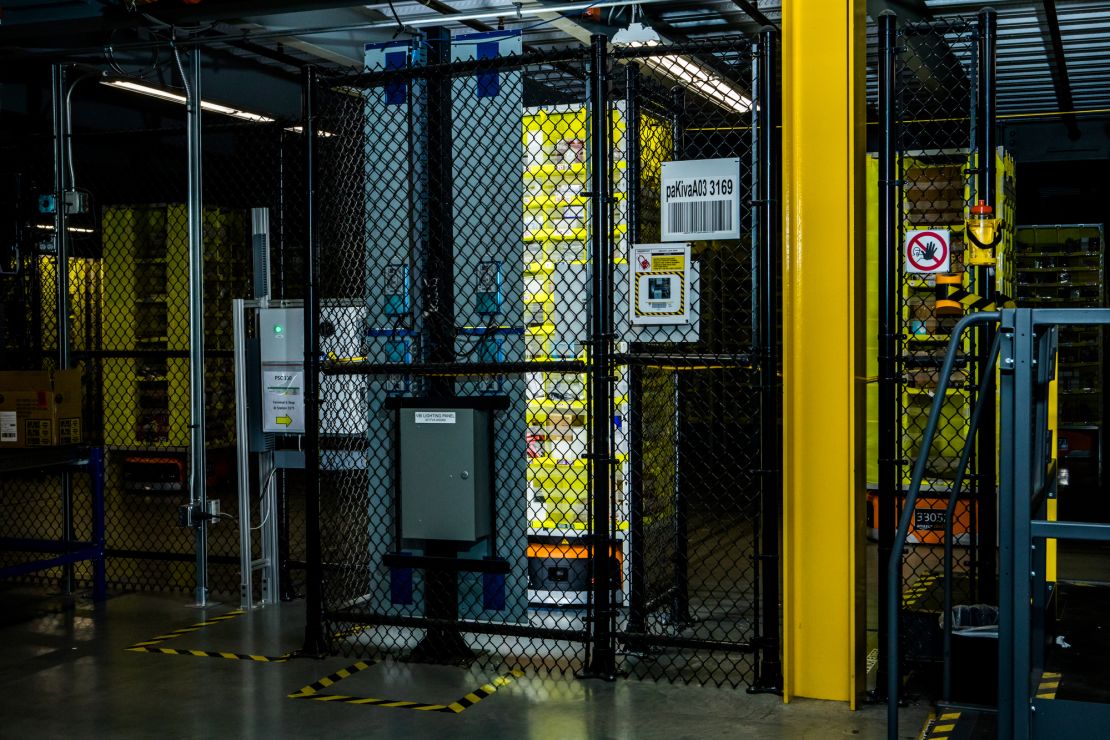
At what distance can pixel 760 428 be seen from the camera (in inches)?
252

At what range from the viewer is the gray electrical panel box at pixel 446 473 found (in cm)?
676

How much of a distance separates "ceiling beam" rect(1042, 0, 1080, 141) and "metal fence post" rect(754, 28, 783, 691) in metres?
5.85

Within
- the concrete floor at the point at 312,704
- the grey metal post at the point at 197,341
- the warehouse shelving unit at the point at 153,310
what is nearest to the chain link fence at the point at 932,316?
the concrete floor at the point at 312,704

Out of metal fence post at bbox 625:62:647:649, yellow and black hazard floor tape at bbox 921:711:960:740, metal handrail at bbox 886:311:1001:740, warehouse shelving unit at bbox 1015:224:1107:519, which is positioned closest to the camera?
metal handrail at bbox 886:311:1001:740

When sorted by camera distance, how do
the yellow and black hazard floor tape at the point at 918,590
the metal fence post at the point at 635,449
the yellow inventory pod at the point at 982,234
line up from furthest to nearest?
the yellow and black hazard floor tape at the point at 918,590 → the metal fence post at the point at 635,449 → the yellow inventory pod at the point at 982,234

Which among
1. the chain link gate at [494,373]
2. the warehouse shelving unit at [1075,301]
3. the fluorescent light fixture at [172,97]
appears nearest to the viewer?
the chain link gate at [494,373]

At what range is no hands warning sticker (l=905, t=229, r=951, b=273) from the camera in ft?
24.0

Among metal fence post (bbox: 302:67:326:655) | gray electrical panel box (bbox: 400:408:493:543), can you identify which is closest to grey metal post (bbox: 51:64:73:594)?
metal fence post (bbox: 302:67:326:655)

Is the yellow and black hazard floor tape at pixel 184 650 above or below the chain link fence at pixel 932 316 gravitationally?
below

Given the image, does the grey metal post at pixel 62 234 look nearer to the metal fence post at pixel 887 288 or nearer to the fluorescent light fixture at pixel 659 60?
the fluorescent light fixture at pixel 659 60

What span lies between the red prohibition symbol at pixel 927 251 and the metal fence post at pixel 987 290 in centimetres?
71

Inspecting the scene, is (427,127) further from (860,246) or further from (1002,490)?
(1002,490)

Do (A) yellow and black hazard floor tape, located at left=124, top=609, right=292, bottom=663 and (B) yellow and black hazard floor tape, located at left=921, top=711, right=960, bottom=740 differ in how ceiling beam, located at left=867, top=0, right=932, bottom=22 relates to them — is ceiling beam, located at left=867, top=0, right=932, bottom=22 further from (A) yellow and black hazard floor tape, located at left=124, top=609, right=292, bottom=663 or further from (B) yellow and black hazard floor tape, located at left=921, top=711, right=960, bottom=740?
(A) yellow and black hazard floor tape, located at left=124, top=609, right=292, bottom=663

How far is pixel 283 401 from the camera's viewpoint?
27.2ft
